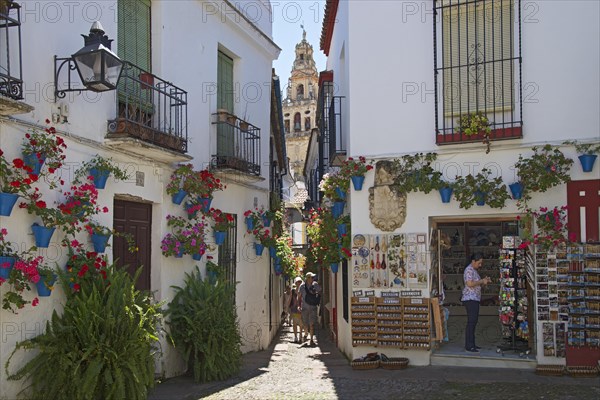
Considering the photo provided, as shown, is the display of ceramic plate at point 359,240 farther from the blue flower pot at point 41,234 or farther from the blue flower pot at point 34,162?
the blue flower pot at point 34,162

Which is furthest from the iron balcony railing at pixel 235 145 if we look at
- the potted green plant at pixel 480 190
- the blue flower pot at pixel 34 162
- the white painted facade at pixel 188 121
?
the blue flower pot at pixel 34 162

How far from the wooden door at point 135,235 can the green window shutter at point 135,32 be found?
210 cm

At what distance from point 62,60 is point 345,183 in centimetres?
507

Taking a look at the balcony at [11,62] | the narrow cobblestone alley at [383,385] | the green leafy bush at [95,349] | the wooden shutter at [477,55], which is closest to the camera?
the balcony at [11,62]

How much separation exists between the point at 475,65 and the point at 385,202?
8.58 ft

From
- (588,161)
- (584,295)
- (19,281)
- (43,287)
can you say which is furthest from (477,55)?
(19,281)

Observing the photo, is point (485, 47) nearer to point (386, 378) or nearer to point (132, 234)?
point (386, 378)

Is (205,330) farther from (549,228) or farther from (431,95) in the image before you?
(549,228)

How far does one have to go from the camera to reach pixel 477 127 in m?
9.84

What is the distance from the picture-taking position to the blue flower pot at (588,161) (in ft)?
30.2

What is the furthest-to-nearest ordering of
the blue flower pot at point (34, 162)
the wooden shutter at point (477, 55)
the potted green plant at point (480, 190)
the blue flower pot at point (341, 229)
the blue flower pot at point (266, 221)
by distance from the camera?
the blue flower pot at point (266, 221), the blue flower pot at point (341, 229), the wooden shutter at point (477, 55), the potted green plant at point (480, 190), the blue flower pot at point (34, 162)

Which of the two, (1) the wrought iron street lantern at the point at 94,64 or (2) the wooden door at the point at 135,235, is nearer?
(1) the wrought iron street lantern at the point at 94,64

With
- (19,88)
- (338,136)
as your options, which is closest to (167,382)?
(19,88)

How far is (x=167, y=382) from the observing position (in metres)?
9.32
